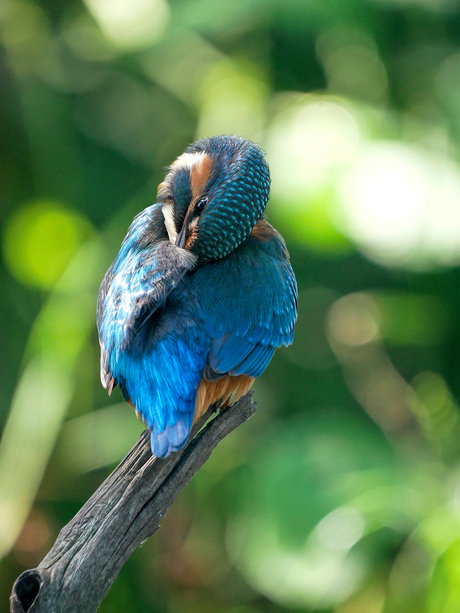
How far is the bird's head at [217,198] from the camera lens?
1.67m

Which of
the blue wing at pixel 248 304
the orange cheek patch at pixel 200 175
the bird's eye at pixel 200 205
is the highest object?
the orange cheek patch at pixel 200 175

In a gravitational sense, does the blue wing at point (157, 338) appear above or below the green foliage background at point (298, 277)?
above

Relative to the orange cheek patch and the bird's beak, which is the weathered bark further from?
the orange cheek patch

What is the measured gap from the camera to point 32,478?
2.95 metres

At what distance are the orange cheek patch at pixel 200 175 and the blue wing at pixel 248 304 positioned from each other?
19 centimetres

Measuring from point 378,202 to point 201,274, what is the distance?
1.18 m

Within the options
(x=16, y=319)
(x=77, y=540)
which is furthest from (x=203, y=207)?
(x=16, y=319)

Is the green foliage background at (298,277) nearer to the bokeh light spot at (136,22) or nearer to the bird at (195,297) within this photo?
the bokeh light spot at (136,22)

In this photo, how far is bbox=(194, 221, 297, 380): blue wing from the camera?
1.66 metres

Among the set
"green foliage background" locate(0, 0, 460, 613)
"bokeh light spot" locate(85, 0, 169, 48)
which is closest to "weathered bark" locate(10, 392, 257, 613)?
"green foliage background" locate(0, 0, 460, 613)

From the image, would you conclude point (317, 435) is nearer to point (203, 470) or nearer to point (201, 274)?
point (203, 470)

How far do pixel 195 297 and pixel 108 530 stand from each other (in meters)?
0.59

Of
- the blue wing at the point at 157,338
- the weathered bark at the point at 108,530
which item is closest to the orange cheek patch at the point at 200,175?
the blue wing at the point at 157,338

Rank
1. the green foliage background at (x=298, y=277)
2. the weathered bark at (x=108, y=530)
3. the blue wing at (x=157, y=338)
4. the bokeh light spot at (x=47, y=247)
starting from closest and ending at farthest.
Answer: the weathered bark at (x=108, y=530), the blue wing at (x=157, y=338), the green foliage background at (x=298, y=277), the bokeh light spot at (x=47, y=247)
